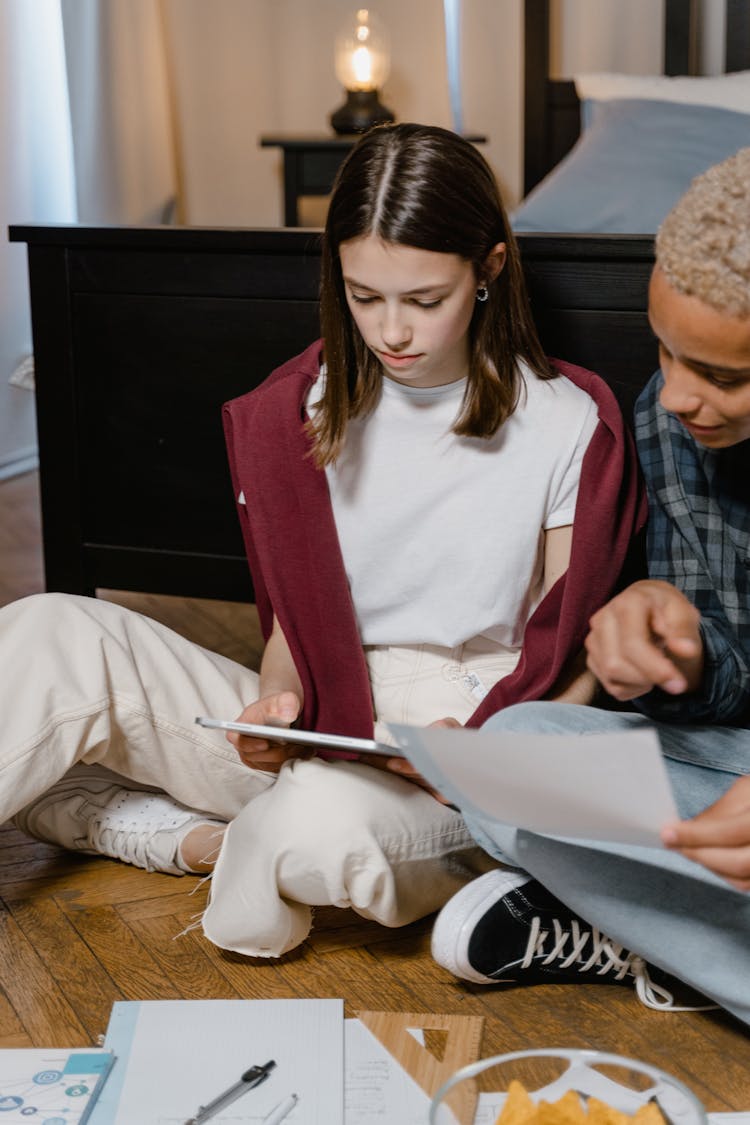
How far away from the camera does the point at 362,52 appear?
3494mm

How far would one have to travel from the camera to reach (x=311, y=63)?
385 centimetres

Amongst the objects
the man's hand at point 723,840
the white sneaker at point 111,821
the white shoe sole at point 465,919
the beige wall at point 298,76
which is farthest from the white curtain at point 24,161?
the man's hand at point 723,840

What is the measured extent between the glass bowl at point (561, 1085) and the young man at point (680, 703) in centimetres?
16

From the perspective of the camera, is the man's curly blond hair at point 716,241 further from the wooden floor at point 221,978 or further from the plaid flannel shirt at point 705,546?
the wooden floor at point 221,978

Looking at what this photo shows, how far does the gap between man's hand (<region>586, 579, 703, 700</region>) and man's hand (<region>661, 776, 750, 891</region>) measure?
0.11 meters

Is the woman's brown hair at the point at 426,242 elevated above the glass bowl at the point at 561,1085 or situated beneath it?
elevated above

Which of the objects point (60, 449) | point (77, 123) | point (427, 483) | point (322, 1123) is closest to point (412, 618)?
point (427, 483)

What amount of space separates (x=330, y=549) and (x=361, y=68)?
96.3 inches

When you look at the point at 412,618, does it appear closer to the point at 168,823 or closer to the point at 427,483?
the point at 427,483

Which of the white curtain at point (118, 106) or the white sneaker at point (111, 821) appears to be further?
the white curtain at point (118, 106)

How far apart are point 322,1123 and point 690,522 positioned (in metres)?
0.62

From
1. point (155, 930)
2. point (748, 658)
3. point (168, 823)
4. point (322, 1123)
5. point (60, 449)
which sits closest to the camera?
point (322, 1123)

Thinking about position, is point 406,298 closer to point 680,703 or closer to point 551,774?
point 680,703

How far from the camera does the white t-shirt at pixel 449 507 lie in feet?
4.49
